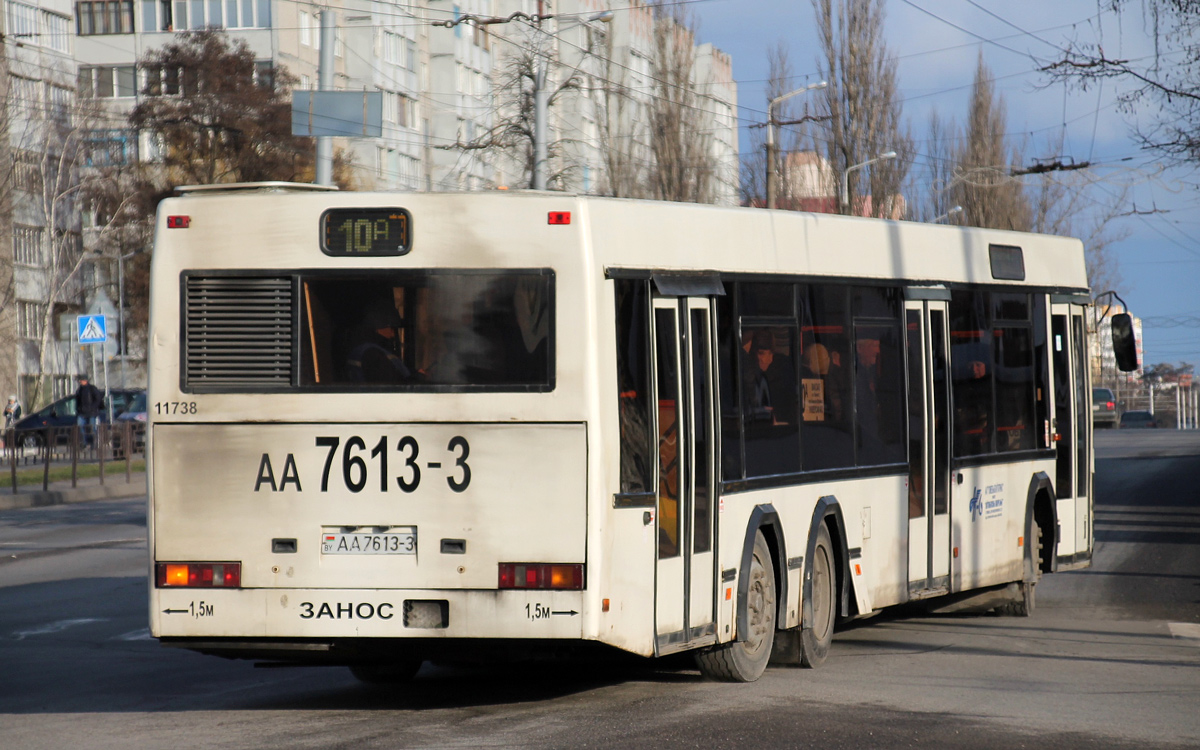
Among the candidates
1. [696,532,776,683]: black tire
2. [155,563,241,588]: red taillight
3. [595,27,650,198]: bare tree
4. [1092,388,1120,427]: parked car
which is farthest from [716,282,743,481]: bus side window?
[1092,388,1120,427]: parked car

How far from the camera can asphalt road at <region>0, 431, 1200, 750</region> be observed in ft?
25.7

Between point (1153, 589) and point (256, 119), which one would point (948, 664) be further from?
point (256, 119)

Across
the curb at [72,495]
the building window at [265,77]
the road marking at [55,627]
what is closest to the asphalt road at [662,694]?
the road marking at [55,627]

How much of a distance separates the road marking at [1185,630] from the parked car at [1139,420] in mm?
75092

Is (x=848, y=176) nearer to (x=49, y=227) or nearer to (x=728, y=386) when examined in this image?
(x=49, y=227)

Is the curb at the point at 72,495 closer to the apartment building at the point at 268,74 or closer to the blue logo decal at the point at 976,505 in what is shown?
the apartment building at the point at 268,74

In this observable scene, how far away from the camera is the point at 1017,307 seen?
13.1 m

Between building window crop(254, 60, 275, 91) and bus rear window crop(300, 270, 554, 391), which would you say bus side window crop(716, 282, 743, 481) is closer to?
bus rear window crop(300, 270, 554, 391)

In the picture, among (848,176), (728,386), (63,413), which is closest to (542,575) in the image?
(728,386)

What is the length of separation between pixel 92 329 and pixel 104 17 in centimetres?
3921

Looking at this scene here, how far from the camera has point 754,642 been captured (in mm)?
9570

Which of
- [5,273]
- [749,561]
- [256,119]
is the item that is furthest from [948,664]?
[5,273]

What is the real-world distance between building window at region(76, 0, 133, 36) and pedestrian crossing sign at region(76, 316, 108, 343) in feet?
125

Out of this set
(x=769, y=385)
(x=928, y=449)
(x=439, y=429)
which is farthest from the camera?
(x=928, y=449)
